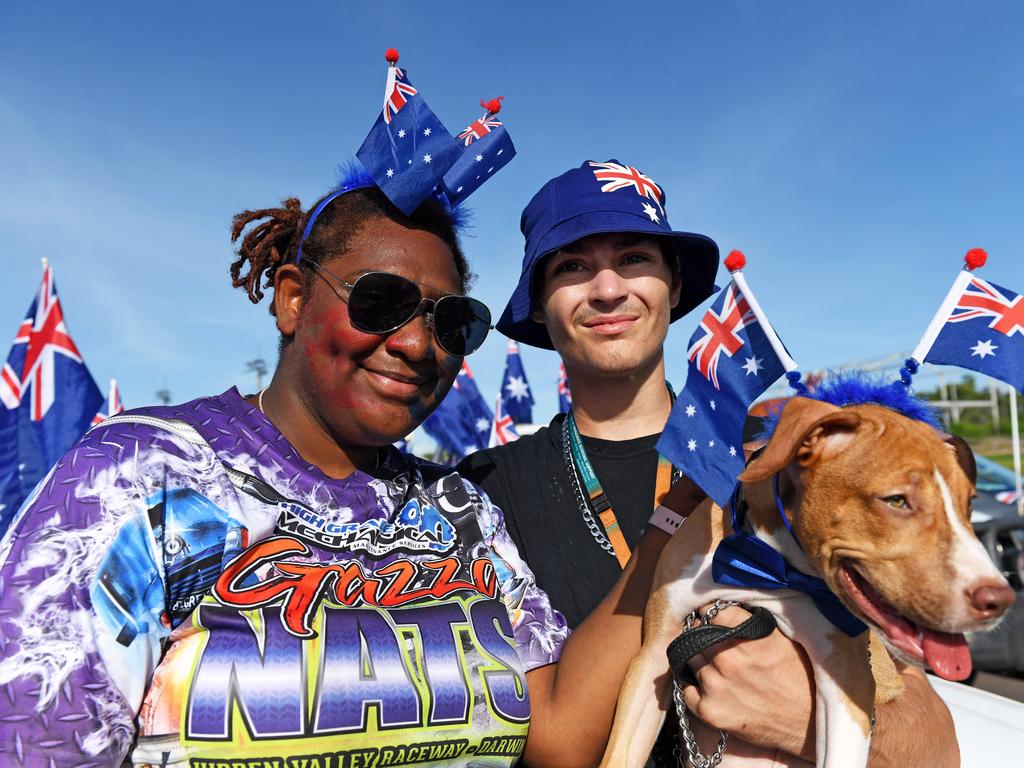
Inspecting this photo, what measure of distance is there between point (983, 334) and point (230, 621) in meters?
2.20

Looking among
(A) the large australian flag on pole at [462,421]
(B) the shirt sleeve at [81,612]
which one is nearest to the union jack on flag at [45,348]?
(A) the large australian flag on pole at [462,421]

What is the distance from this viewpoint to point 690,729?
242 cm

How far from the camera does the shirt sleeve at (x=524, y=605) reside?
2393 millimetres

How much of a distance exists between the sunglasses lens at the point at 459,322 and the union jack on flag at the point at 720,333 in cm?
80

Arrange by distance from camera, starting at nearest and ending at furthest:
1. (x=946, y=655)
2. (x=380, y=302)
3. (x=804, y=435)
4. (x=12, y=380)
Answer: (x=946, y=655)
(x=804, y=435)
(x=380, y=302)
(x=12, y=380)

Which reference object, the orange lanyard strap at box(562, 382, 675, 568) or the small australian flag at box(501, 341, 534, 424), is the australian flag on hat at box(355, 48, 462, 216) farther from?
the small australian flag at box(501, 341, 534, 424)

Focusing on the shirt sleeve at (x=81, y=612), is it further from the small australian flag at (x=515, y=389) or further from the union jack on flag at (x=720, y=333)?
the small australian flag at (x=515, y=389)

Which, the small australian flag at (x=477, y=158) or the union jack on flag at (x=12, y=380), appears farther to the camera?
the union jack on flag at (x=12, y=380)

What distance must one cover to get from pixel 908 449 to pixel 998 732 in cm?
163

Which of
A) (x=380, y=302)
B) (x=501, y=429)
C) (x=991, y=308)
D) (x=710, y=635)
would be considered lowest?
(x=501, y=429)

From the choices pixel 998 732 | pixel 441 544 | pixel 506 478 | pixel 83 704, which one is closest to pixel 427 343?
pixel 441 544

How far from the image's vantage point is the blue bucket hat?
2.95m

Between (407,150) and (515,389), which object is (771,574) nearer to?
(407,150)

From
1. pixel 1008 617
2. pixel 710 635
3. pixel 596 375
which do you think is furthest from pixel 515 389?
pixel 710 635
